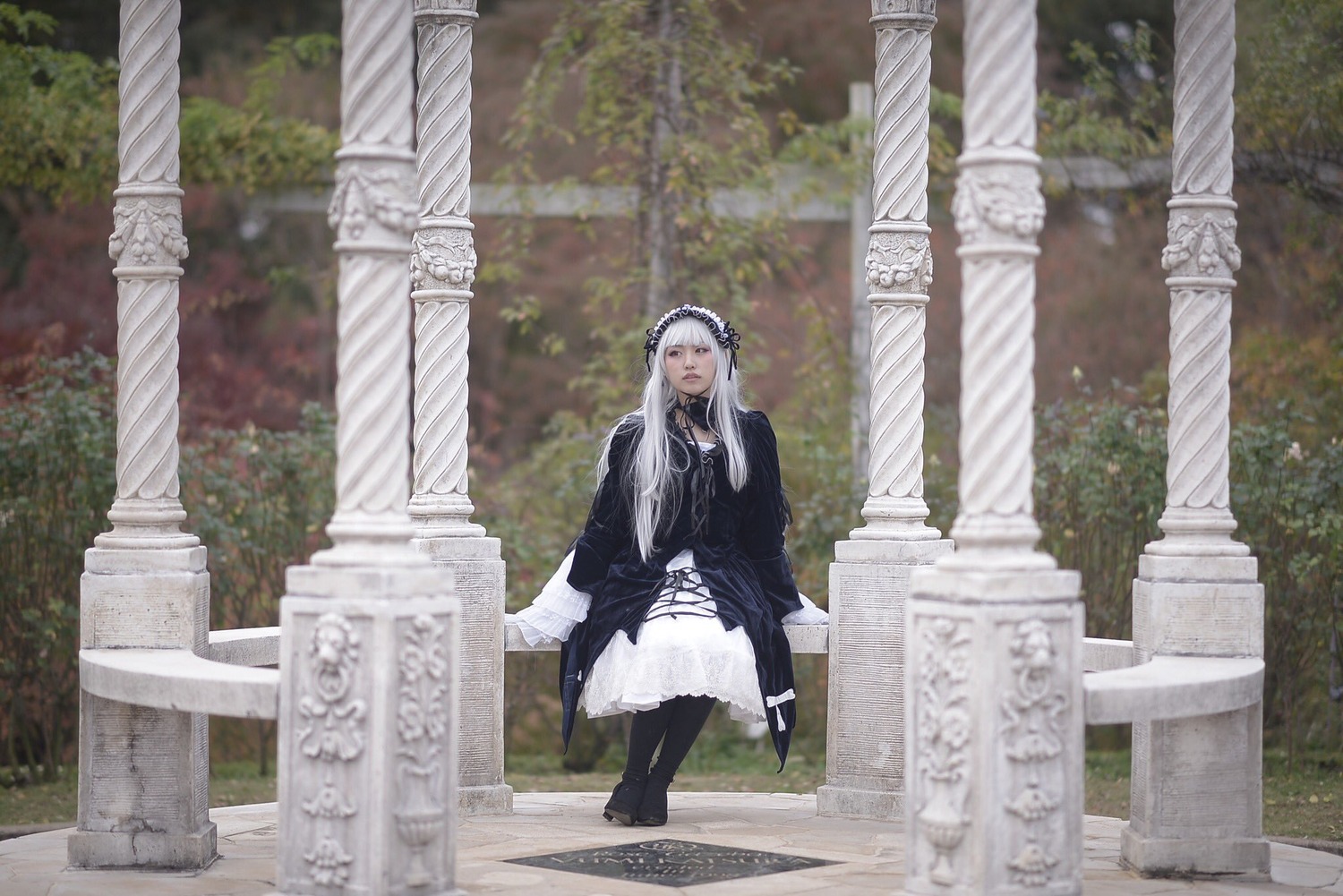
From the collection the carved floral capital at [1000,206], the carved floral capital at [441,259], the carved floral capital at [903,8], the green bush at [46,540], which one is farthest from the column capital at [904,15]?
the green bush at [46,540]

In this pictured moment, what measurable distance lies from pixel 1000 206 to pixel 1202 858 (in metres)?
2.20

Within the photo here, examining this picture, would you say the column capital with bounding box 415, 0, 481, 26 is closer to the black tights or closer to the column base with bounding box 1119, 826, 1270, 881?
the black tights

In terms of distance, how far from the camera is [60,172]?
1027cm

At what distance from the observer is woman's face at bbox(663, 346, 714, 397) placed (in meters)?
6.14

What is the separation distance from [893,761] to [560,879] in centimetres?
164

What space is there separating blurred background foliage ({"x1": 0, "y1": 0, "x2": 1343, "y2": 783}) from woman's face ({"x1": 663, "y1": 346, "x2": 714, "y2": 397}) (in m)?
1.64

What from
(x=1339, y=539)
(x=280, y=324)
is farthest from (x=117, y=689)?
(x=280, y=324)

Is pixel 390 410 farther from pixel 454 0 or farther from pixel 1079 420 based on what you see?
pixel 1079 420

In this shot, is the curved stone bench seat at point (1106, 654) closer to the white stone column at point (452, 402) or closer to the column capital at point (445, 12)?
the white stone column at point (452, 402)

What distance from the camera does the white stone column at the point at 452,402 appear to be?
247 inches

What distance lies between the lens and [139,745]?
5.23 metres

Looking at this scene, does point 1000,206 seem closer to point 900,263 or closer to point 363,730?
point 900,263

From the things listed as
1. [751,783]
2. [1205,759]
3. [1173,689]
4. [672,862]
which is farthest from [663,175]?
[1173,689]

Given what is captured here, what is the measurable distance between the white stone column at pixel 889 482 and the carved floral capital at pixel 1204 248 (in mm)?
1180
